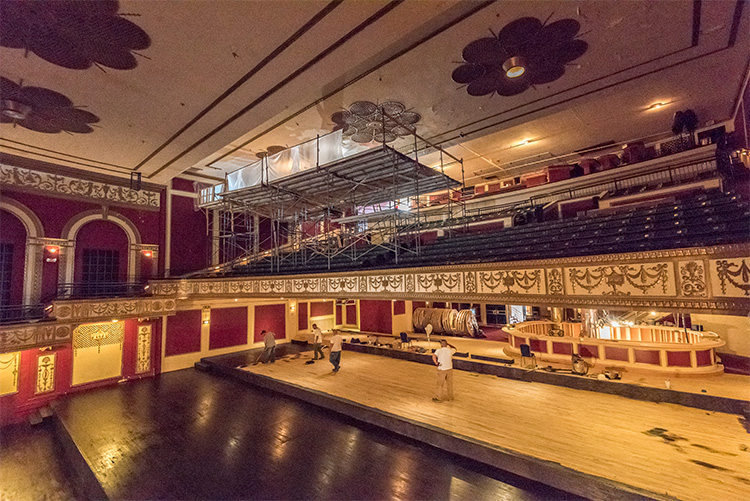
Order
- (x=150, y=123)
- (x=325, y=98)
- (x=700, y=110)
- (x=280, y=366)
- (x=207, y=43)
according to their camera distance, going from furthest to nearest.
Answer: (x=280, y=366) → (x=700, y=110) → (x=325, y=98) → (x=150, y=123) → (x=207, y=43)

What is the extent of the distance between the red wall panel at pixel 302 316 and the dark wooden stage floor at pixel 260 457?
23.4 feet

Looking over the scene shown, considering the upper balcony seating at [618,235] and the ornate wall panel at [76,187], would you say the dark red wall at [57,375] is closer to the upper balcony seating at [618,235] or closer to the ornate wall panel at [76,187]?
the ornate wall panel at [76,187]

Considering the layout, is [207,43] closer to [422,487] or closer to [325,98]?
[325,98]

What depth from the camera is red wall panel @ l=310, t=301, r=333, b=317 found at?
1583 centimetres

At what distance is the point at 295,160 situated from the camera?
8.62m

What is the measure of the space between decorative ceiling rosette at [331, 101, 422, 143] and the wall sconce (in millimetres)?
9172

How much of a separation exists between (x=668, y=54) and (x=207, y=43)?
769 centimetres

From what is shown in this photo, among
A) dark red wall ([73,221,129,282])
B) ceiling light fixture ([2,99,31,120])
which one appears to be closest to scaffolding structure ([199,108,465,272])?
dark red wall ([73,221,129,282])

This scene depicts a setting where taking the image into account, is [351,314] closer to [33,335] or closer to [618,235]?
[33,335]

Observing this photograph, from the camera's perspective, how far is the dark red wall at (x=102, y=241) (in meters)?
9.89

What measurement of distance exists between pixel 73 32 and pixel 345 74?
13.2 ft

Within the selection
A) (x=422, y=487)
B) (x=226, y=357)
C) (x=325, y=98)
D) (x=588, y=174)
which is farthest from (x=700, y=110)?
(x=226, y=357)

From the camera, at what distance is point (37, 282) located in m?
8.88

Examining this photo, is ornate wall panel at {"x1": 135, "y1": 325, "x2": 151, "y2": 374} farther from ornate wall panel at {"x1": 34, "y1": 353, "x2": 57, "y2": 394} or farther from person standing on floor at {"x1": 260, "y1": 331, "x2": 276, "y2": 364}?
person standing on floor at {"x1": 260, "y1": 331, "x2": 276, "y2": 364}
